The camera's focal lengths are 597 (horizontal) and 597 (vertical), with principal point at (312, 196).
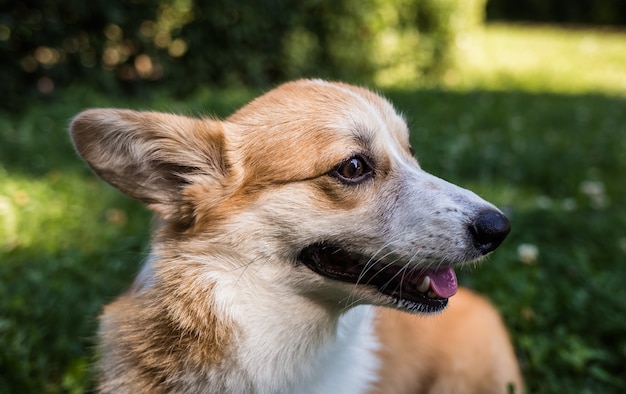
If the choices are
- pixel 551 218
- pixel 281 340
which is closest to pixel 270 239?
pixel 281 340

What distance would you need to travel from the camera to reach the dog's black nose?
2025 mm

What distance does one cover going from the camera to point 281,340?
7.12 feet

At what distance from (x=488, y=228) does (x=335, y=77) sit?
741cm

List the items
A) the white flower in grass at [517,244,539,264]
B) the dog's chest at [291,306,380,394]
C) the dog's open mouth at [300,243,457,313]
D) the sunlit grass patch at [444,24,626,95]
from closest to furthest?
the dog's open mouth at [300,243,457,313], the dog's chest at [291,306,380,394], the white flower in grass at [517,244,539,264], the sunlit grass patch at [444,24,626,95]

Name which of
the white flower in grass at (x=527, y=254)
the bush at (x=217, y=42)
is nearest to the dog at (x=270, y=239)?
the white flower in grass at (x=527, y=254)

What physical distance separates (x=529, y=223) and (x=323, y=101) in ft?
8.37

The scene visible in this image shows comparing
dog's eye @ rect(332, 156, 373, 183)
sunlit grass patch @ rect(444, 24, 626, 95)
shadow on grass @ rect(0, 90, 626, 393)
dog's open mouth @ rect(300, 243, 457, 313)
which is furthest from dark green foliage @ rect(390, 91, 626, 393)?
sunlit grass patch @ rect(444, 24, 626, 95)

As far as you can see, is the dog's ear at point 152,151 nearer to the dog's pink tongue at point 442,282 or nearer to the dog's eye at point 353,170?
the dog's eye at point 353,170

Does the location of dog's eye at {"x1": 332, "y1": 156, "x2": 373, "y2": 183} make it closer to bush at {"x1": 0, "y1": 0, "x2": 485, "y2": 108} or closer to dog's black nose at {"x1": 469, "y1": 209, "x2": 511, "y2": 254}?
dog's black nose at {"x1": 469, "y1": 209, "x2": 511, "y2": 254}

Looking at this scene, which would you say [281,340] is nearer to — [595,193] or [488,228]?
[488,228]

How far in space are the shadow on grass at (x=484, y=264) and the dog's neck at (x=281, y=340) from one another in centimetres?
88

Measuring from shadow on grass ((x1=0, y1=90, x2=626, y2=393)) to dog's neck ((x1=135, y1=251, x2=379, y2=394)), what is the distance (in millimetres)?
880

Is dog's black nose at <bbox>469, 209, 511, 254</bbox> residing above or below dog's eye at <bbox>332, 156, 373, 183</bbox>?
below

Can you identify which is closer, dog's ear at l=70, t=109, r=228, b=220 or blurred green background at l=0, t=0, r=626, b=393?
dog's ear at l=70, t=109, r=228, b=220
